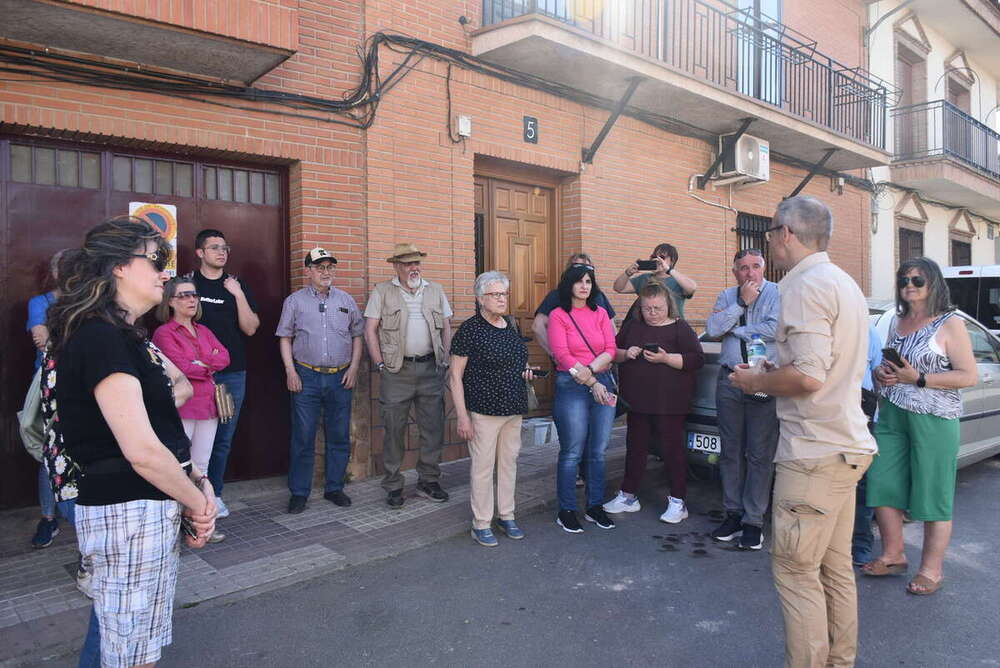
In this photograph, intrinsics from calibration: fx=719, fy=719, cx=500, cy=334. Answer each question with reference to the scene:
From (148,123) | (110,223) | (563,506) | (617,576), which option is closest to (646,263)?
(563,506)

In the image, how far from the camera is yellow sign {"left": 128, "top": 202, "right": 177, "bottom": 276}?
5.34 metres

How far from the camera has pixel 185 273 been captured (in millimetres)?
5520

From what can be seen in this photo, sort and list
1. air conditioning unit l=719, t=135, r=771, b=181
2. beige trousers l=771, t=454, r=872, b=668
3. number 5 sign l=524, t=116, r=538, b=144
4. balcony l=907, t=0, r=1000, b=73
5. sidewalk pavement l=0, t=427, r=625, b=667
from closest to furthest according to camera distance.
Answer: beige trousers l=771, t=454, r=872, b=668 → sidewalk pavement l=0, t=427, r=625, b=667 → number 5 sign l=524, t=116, r=538, b=144 → air conditioning unit l=719, t=135, r=771, b=181 → balcony l=907, t=0, r=1000, b=73

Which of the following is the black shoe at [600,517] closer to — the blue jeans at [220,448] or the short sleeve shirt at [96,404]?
the blue jeans at [220,448]

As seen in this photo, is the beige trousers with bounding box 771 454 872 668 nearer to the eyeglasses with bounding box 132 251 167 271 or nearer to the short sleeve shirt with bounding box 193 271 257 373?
the eyeglasses with bounding box 132 251 167 271

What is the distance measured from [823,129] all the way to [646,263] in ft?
19.2

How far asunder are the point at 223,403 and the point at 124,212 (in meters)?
1.72

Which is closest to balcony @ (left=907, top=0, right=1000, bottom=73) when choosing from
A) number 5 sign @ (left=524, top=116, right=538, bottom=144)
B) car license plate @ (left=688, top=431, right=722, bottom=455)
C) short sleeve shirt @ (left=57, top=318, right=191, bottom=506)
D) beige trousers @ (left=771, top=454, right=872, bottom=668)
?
number 5 sign @ (left=524, top=116, right=538, bottom=144)

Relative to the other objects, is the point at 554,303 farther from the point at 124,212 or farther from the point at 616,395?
the point at 124,212

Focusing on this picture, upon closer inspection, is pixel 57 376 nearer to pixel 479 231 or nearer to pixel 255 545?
pixel 255 545

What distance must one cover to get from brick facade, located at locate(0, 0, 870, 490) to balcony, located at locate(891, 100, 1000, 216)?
22.8 feet

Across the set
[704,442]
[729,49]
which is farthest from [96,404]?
[729,49]

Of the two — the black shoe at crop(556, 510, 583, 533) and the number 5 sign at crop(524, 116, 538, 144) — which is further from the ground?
the number 5 sign at crop(524, 116, 538, 144)

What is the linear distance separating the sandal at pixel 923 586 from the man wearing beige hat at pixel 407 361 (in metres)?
3.18
